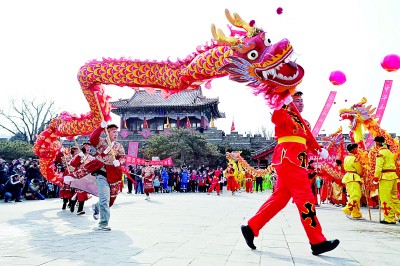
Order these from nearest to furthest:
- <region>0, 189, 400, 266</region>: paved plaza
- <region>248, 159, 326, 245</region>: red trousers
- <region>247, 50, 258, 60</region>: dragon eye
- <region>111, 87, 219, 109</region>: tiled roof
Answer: <region>0, 189, 400, 266</region>: paved plaza, <region>248, 159, 326, 245</region>: red trousers, <region>247, 50, 258, 60</region>: dragon eye, <region>111, 87, 219, 109</region>: tiled roof

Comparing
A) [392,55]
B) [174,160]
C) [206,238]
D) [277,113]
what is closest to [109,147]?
[206,238]

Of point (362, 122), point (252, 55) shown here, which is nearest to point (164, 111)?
point (362, 122)

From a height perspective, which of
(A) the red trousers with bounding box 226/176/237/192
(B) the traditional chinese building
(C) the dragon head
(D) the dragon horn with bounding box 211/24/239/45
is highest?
(B) the traditional chinese building

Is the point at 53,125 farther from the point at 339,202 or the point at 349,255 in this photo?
the point at 339,202

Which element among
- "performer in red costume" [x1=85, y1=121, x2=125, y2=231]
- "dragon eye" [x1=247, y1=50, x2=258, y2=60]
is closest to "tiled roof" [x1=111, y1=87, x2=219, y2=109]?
"performer in red costume" [x1=85, y1=121, x2=125, y2=231]

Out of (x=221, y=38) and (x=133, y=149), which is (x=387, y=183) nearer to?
(x=221, y=38)

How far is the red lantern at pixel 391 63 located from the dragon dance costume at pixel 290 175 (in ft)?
24.9

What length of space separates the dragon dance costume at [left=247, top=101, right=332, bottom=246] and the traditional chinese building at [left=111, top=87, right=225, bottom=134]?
1367 inches

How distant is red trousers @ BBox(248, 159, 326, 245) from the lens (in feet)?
12.5

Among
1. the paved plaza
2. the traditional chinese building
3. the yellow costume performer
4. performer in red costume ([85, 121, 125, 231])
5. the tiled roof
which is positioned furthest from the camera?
the traditional chinese building

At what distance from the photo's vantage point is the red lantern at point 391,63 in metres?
10.2

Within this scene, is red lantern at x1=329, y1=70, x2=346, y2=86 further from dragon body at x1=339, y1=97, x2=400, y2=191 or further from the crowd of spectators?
the crowd of spectators

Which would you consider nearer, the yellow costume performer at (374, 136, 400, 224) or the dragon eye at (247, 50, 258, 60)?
the dragon eye at (247, 50, 258, 60)

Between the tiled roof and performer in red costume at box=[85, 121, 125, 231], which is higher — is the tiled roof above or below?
above
